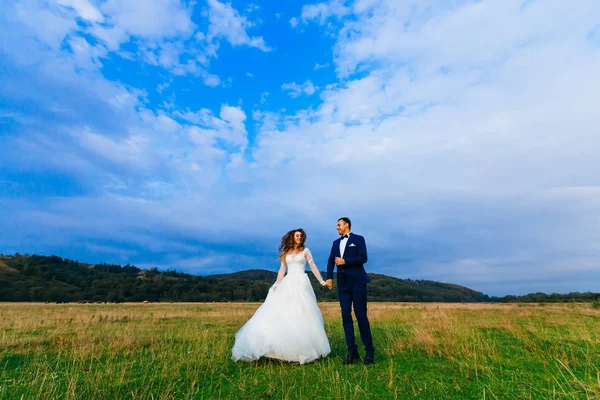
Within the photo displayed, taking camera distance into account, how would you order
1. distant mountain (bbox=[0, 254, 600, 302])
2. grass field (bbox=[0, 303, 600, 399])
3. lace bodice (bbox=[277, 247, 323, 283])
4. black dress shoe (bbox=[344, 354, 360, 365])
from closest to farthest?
grass field (bbox=[0, 303, 600, 399]) → black dress shoe (bbox=[344, 354, 360, 365]) → lace bodice (bbox=[277, 247, 323, 283]) → distant mountain (bbox=[0, 254, 600, 302])

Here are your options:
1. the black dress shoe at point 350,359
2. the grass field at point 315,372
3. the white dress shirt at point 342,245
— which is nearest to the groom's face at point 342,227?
the white dress shirt at point 342,245

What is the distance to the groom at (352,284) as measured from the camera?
789 cm

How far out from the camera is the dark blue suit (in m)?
7.90

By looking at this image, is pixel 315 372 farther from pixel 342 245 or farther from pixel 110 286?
pixel 110 286

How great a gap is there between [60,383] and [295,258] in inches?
207

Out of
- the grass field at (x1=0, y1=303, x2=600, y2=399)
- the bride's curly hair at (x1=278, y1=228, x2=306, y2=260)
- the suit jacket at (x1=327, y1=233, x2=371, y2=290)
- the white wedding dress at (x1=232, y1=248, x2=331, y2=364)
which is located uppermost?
the bride's curly hair at (x1=278, y1=228, x2=306, y2=260)

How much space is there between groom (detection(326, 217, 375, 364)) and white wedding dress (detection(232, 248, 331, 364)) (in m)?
0.65

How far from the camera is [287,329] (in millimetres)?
7840

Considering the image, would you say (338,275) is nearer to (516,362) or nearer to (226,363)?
(226,363)

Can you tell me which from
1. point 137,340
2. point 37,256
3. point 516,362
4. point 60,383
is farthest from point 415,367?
point 37,256

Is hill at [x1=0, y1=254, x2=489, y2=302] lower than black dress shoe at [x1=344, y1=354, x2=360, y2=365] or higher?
higher

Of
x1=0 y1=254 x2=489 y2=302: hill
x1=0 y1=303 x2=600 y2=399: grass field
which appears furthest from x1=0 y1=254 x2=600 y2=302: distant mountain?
x1=0 y1=303 x2=600 y2=399: grass field

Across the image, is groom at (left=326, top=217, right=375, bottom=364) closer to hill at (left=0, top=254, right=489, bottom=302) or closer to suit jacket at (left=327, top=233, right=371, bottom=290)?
suit jacket at (left=327, top=233, right=371, bottom=290)

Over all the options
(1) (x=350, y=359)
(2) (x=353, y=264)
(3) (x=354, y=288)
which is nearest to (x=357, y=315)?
(3) (x=354, y=288)
